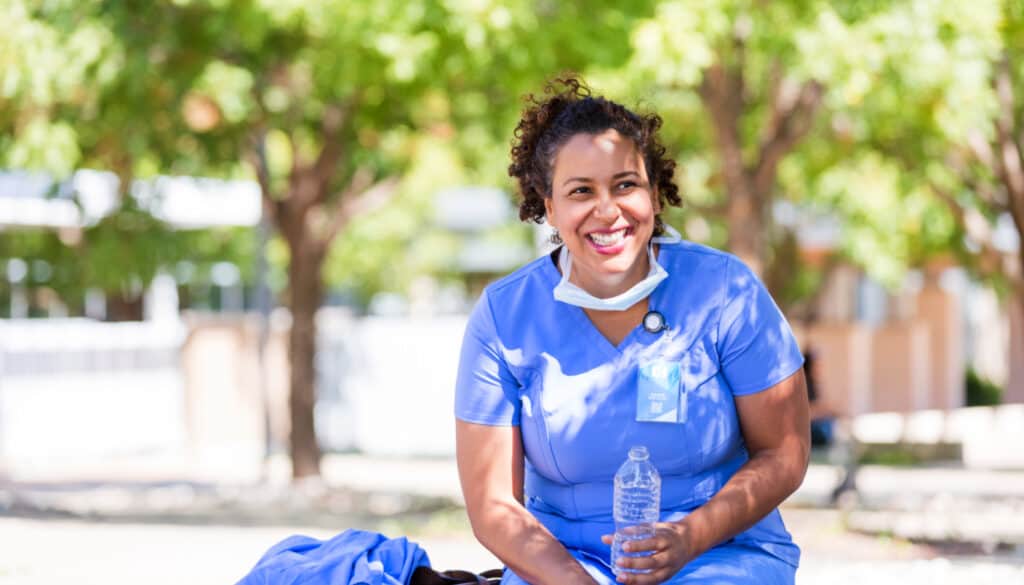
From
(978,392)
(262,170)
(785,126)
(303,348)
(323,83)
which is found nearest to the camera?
(323,83)

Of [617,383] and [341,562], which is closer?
[617,383]

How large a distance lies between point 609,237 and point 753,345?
1.34 ft

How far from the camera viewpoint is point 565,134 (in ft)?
12.5

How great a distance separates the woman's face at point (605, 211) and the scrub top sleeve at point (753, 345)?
0.80 feet

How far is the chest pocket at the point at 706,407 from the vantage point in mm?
3590

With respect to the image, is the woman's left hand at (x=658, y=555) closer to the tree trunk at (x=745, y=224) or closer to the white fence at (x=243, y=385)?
the tree trunk at (x=745, y=224)

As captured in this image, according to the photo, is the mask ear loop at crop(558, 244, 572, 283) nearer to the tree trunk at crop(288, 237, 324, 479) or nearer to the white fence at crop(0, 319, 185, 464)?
the tree trunk at crop(288, 237, 324, 479)

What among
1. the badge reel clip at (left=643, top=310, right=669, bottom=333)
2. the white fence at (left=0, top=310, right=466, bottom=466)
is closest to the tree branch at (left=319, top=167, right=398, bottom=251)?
the white fence at (left=0, top=310, right=466, bottom=466)

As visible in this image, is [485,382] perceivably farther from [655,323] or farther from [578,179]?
[578,179]

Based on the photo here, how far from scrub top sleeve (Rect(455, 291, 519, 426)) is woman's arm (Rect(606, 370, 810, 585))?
48 centimetres

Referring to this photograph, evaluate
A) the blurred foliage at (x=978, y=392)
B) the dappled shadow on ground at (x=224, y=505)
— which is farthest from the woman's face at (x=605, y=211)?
the blurred foliage at (x=978, y=392)

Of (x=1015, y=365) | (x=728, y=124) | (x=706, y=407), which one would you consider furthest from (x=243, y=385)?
(x=706, y=407)

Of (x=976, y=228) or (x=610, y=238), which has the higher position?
(x=976, y=228)

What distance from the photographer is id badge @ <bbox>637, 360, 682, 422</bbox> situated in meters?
3.54
